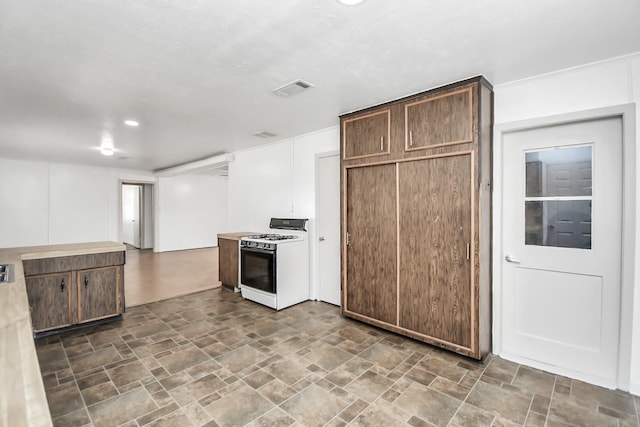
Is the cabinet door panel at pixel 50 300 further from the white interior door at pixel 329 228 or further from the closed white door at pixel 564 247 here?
the closed white door at pixel 564 247

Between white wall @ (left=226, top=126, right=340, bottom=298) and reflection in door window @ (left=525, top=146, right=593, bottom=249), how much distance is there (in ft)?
7.91

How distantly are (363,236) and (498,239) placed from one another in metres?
1.38

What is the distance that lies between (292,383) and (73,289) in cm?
282

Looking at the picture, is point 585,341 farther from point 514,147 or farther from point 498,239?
point 514,147

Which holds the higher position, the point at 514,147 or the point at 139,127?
the point at 139,127

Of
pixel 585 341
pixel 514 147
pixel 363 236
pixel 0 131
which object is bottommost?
pixel 585 341

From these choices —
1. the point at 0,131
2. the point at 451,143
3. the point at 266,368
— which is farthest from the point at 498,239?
the point at 0,131

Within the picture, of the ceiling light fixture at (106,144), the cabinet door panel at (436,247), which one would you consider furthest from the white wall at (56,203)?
the cabinet door panel at (436,247)

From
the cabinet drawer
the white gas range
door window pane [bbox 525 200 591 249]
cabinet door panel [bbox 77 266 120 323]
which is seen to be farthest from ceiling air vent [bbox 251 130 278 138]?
door window pane [bbox 525 200 591 249]

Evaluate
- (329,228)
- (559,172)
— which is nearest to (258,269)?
(329,228)

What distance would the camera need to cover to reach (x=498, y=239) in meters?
2.93

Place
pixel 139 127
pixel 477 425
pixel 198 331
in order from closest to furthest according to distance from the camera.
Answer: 1. pixel 477 425
2. pixel 198 331
3. pixel 139 127

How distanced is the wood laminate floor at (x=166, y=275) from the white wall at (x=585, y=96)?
4.62 metres

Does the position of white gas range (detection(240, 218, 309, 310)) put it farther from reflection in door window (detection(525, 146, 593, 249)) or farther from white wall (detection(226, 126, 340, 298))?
reflection in door window (detection(525, 146, 593, 249))
